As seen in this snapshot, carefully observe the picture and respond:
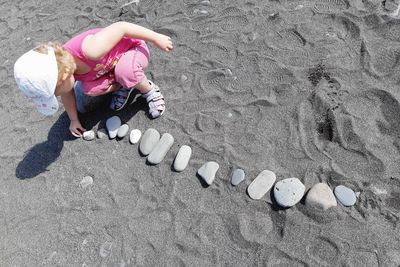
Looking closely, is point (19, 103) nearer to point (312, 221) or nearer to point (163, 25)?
point (163, 25)

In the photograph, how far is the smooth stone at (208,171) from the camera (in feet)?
8.09

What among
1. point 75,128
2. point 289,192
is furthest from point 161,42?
point 289,192

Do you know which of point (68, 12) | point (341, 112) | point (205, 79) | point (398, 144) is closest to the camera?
point (398, 144)

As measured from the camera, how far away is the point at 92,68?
2.62 metres

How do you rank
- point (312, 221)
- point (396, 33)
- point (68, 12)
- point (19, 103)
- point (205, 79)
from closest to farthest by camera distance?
point (312, 221), point (396, 33), point (205, 79), point (19, 103), point (68, 12)

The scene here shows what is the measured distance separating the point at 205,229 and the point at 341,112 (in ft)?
3.76

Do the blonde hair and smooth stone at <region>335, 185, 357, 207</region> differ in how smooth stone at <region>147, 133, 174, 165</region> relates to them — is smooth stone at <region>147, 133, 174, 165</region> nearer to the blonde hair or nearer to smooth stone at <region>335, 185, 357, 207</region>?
the blonde hair

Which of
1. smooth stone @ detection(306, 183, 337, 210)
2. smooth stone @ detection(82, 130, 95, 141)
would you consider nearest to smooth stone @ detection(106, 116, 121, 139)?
smooth stone @ detection(82, 130, 95, 141)

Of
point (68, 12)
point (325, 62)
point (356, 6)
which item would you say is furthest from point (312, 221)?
point (68, 12)

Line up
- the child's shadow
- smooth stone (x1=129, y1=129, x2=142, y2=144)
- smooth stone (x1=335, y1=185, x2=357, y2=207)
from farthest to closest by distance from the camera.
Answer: the child's shadow, smooth stone (x1=129, y1=129, x2=142, y2=144), smooth stone (x1=335, y1=185, x2=357, y2=207)

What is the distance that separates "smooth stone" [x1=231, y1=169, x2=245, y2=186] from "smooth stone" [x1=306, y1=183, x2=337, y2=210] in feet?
1.36

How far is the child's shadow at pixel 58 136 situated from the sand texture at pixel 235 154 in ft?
0.04

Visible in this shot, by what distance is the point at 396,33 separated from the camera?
2799mm

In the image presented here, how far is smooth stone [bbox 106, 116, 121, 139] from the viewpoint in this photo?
115 inches
